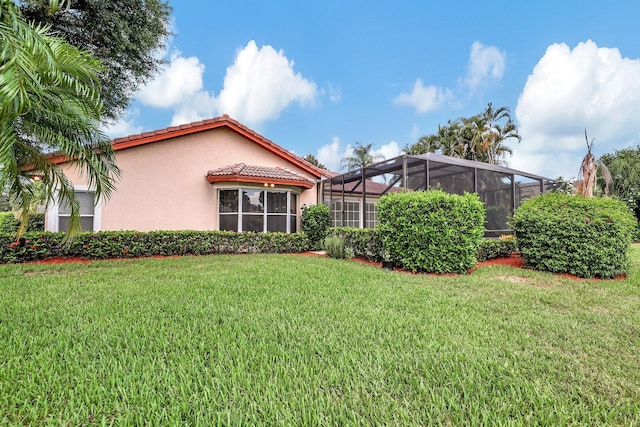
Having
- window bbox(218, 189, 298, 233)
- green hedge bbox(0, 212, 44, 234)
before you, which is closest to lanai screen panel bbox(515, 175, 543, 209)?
window bbox(218, 189, 298, 233)

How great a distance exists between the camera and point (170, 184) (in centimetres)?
1161

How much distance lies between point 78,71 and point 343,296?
6.60 m

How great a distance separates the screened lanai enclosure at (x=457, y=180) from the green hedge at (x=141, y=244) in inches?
143

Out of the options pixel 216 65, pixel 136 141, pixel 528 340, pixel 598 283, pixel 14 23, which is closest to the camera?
pixel 528 340

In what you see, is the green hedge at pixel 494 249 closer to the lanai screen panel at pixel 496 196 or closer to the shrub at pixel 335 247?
the lanai screen panel at pixel 496 196

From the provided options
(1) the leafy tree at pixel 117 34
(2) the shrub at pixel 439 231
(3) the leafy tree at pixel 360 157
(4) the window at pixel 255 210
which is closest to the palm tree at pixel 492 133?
(3) the leafy tree at pixel 360 157

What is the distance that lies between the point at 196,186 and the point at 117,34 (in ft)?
23.6

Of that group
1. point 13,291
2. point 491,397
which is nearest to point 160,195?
point 13,291

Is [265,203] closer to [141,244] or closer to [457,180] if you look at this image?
[141,244]

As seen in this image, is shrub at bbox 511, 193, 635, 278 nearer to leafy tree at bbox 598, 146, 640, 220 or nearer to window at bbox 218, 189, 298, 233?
window at bbox 218, 189, 298, 233

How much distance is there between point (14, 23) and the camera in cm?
384

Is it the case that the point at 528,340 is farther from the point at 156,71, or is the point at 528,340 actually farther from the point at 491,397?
the point at 156,71

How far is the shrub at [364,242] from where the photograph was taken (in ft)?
31.1

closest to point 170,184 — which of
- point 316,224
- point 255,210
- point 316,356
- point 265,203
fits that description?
point 255,210
